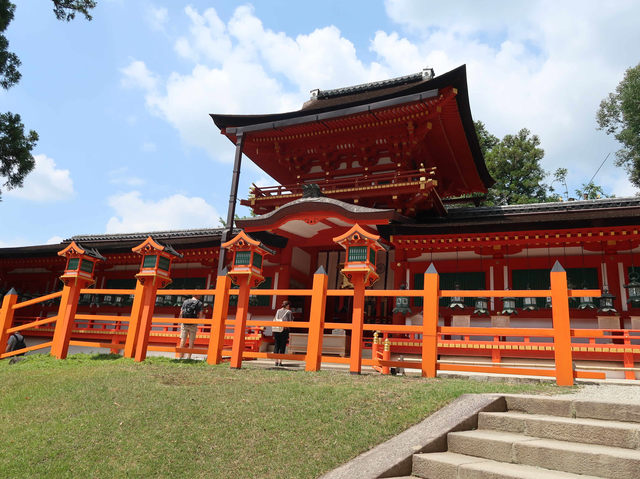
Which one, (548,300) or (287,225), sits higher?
(287,225)

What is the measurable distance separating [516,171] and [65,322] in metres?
26.8

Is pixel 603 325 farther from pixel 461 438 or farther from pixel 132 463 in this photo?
pixel 132 463

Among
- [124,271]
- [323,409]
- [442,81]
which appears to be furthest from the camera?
[124,271]

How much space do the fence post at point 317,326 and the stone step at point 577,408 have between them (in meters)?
3.48

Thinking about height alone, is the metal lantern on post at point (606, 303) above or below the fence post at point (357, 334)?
above

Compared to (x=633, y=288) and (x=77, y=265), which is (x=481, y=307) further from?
(x=77, y=265)

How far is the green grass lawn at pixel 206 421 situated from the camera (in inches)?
168

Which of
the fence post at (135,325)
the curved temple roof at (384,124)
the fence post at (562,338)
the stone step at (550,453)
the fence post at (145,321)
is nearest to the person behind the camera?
the stone step at (550,453)

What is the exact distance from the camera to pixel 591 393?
20.7 feet

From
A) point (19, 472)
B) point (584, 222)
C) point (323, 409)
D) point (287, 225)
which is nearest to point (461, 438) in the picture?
point (323, 409)

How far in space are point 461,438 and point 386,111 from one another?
12.3 m

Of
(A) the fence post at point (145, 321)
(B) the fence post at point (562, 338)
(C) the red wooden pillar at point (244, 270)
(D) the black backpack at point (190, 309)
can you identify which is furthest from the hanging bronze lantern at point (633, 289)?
(A) the fence post at point (145, 321)

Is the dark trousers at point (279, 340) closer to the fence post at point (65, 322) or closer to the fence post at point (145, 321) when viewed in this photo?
the fence post at point (145, 321)

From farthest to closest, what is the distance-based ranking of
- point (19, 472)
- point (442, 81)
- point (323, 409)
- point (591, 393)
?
1. point (442, 81)
2. point (591, 393)
3. point (323, 409)
4. point (19, 472)
